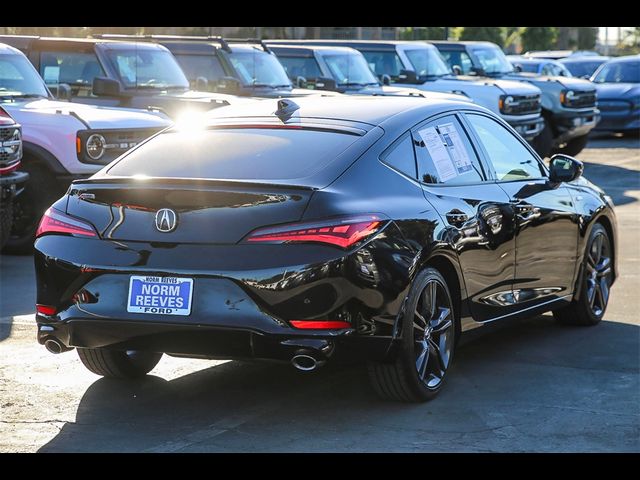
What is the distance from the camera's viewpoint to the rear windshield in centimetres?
609

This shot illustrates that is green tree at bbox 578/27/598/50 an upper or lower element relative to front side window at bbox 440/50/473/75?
upper

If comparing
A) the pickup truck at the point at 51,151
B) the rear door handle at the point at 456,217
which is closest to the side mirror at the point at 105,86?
the pickup truck at the point at 51,151

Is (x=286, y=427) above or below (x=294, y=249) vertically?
below

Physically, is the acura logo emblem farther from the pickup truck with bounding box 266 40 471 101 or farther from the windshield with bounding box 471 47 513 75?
the windshield with bounding box 471 47 513 75

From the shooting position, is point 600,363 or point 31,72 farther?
point 31,72

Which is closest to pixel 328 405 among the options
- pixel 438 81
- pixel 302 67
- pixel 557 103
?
pixel 302 67

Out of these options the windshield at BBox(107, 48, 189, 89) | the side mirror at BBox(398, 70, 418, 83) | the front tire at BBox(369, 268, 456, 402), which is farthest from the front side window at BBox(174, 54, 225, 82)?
the front tire at BBox(369, 268, 456, 402)

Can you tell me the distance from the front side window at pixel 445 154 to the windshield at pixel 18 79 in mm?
6160

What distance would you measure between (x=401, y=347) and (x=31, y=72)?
7.70 meters

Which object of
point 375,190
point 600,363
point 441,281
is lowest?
point 600,363

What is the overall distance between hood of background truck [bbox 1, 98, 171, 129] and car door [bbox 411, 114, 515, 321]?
533 cm
